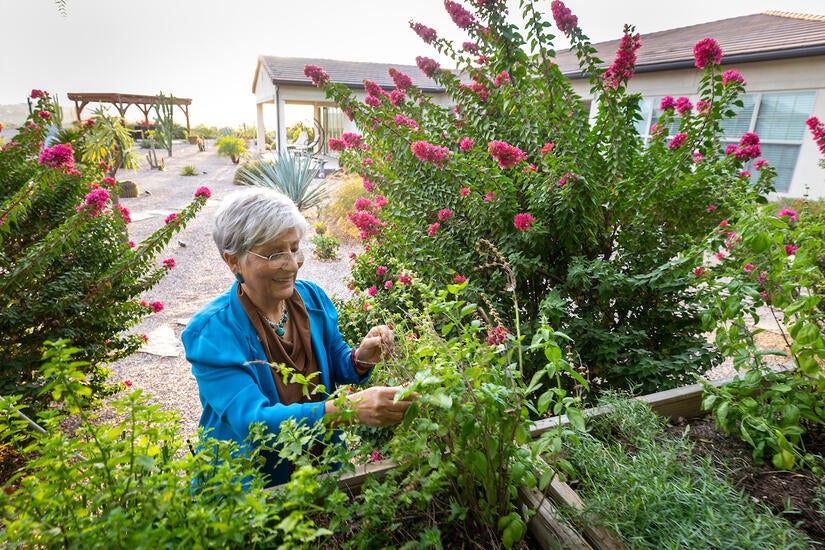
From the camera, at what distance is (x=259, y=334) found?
5.38 feet

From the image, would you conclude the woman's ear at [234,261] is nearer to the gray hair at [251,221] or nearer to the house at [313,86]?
the gray hair at [251,221]

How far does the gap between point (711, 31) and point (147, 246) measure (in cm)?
1491

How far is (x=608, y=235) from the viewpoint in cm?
232

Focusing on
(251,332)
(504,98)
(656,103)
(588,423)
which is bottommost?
(588,423)

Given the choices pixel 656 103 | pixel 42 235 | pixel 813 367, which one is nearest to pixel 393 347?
pixel 813 367

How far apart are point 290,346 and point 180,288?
5.62m

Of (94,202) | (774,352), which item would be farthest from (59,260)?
(774,352)

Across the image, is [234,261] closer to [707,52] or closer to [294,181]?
[707,52]

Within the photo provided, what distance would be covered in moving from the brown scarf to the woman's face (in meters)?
0.05

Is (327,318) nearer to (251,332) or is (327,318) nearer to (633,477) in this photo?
(251,332)

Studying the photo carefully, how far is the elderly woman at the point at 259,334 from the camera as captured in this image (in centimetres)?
141

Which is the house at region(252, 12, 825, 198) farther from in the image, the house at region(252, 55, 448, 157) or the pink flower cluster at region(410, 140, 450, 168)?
the house at region(252, 55, 448, 157)

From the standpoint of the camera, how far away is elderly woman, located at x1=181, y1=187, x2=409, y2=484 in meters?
1.41

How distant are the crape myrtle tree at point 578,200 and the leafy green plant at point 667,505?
0.82 metres
